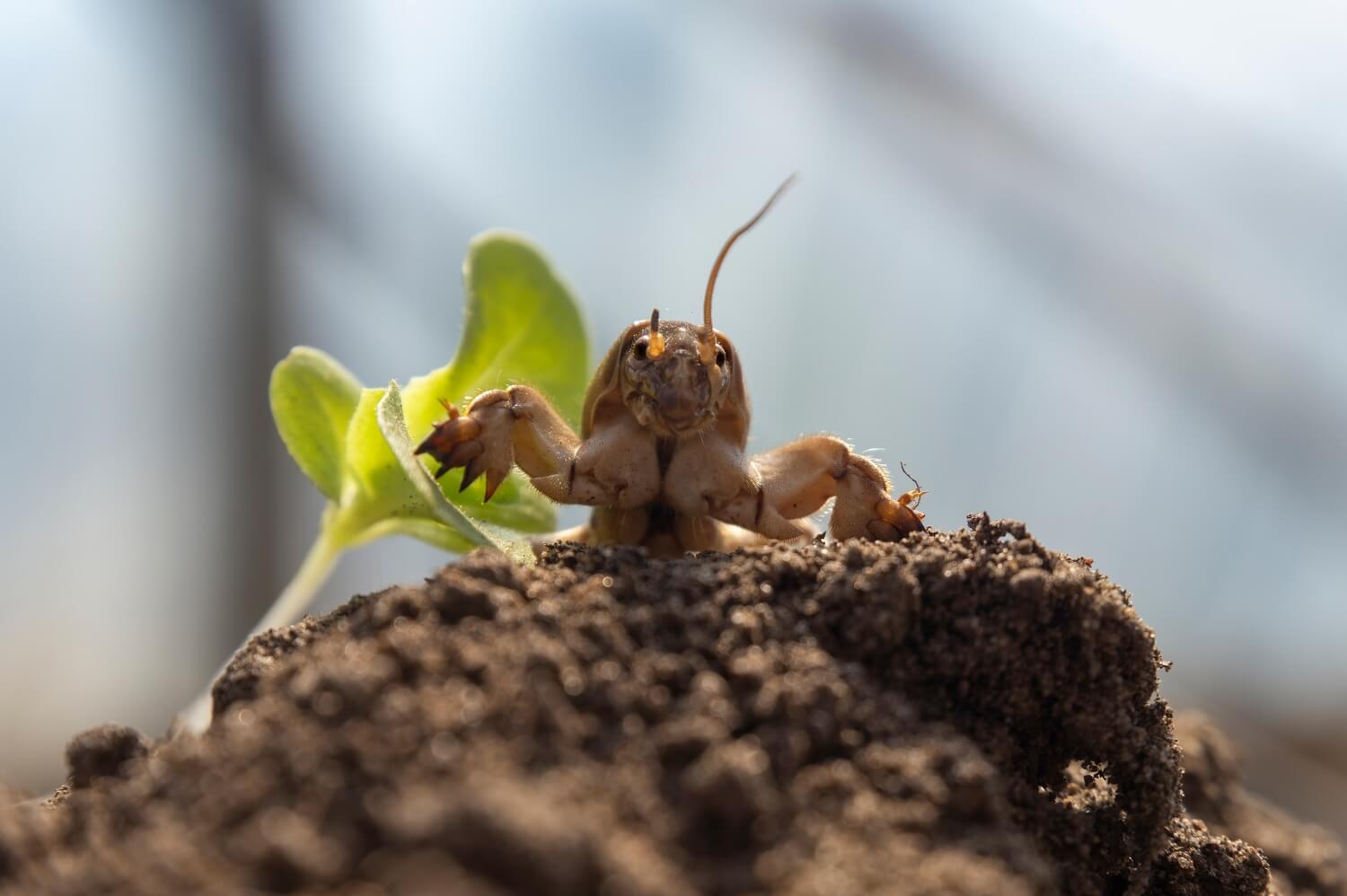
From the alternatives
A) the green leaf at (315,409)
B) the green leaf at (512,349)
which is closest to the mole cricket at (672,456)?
the green leaf at (512,349)

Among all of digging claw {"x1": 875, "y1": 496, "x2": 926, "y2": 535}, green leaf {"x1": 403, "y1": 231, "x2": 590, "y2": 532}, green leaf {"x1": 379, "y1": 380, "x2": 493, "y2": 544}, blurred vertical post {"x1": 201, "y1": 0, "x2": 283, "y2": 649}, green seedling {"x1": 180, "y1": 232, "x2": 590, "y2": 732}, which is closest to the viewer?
green leaf {"x1": 379, "y1": 380, "x2": 493, "y2": 544}

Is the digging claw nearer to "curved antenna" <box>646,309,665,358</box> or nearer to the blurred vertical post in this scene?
"curved antenna" <box>646,309,665,358</box>

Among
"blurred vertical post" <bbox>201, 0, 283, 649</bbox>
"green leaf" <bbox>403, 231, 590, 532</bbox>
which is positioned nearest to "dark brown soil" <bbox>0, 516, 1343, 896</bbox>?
"green leaf" <bbox>403, 231, 590, 532</bbox>

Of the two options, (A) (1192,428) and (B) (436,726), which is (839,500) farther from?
(A) (1192,428)

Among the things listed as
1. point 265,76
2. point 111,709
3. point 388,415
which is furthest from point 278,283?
point 388,415

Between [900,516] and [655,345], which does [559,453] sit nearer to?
[655,345]

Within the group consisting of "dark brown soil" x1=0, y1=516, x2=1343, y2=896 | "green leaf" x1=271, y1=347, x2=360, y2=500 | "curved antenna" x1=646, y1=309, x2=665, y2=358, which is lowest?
"dark brown soil" x1=0, y1=516, x2=1343, y2=896

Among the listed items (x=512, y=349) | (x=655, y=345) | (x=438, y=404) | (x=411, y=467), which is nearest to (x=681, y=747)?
(x=411, y=467)
